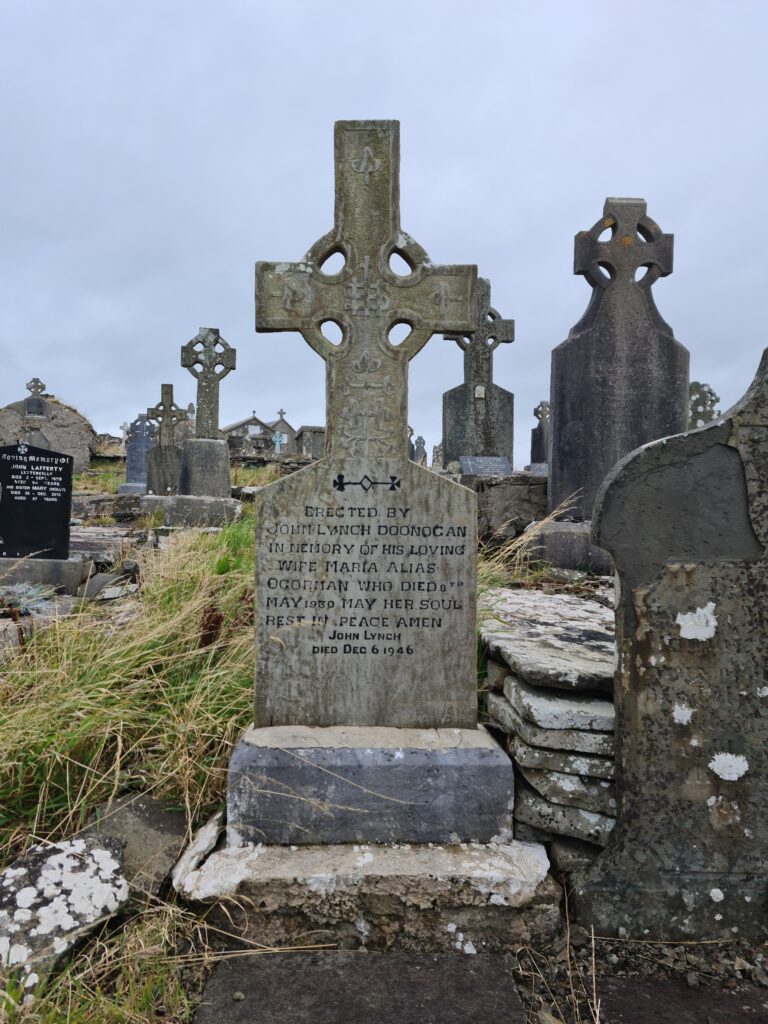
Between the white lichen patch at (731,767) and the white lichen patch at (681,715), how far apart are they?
0.16 meters

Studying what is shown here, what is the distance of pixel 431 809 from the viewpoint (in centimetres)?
213

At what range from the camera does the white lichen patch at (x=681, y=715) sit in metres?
2.01

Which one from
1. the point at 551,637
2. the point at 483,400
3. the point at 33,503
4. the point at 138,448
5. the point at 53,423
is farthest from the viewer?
the point at 53,423

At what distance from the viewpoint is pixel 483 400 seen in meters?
12.7

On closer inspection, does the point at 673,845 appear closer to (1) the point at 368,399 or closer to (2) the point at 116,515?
(1) the point at 368,399

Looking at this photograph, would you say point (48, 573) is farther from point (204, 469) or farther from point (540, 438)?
point (540, 438)

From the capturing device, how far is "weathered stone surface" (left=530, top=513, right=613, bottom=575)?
510 cm

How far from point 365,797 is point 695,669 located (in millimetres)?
1144

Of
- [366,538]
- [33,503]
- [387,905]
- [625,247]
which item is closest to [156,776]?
[387,905]

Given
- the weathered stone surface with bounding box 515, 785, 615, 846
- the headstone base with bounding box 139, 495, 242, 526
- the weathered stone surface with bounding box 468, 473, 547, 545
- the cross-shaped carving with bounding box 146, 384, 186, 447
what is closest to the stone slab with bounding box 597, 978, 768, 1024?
the weathered stone surface with bounding box 515, 785, 615, 846

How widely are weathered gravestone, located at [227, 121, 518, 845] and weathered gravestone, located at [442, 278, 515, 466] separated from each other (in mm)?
10356

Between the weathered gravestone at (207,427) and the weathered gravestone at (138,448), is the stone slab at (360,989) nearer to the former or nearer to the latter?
the weathered gravestone at (207,427)

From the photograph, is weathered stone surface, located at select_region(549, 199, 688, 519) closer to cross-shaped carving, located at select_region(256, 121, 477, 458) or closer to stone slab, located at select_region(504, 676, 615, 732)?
cross-shaped carving, located at select_region(256, 121, 477, 458)

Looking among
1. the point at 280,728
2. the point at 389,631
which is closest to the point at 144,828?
the point at 280,728
